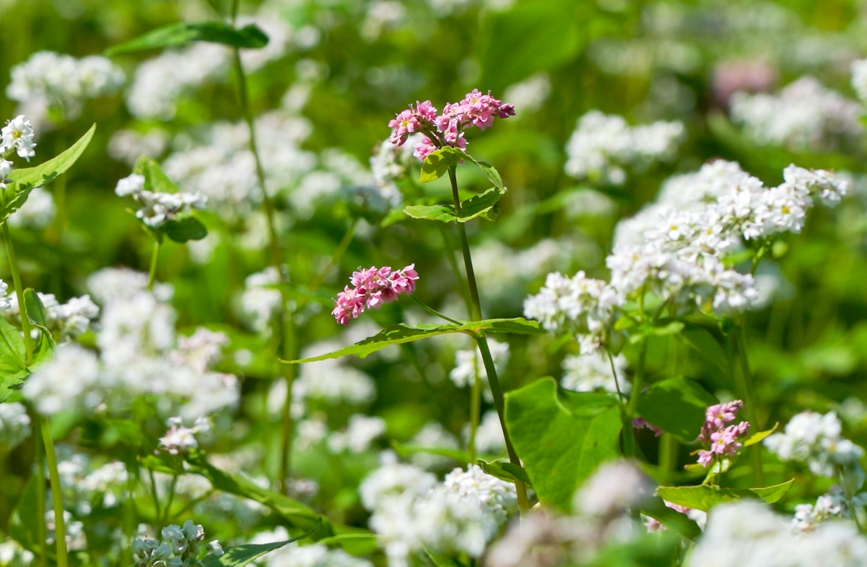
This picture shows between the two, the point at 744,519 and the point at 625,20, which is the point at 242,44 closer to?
the point at 744,519

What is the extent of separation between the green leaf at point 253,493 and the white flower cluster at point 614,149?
1.52 metres

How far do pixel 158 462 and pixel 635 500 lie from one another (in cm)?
115

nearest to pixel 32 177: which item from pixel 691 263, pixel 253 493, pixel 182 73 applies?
pixel 253 493

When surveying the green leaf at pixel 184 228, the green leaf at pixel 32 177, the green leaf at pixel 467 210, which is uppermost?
the green leaf at pixel 32 177

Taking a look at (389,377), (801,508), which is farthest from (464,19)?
(801,508)

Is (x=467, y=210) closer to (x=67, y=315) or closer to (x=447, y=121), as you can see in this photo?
(x=447, y=121)

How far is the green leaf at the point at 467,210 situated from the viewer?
1.64 m

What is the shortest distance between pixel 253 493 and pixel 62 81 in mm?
1768

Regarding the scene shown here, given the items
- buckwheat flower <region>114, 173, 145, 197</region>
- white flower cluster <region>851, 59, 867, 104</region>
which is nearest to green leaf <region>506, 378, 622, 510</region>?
buckwheat flower <region>114, 173, 145, 197</region>

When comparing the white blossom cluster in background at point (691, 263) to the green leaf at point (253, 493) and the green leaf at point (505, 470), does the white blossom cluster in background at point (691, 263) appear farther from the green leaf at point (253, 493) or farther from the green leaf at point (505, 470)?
the green leaf at point (253, 493)

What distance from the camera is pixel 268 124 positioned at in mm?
4242

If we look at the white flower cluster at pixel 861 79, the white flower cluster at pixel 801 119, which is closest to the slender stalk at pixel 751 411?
the white flower cluster at pixel 861 79

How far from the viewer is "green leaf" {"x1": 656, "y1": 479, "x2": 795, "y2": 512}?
5.26 ft

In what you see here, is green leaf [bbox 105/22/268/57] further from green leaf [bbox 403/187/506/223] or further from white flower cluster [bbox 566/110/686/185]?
white flower cluster [bbox 566/110/686/185]
